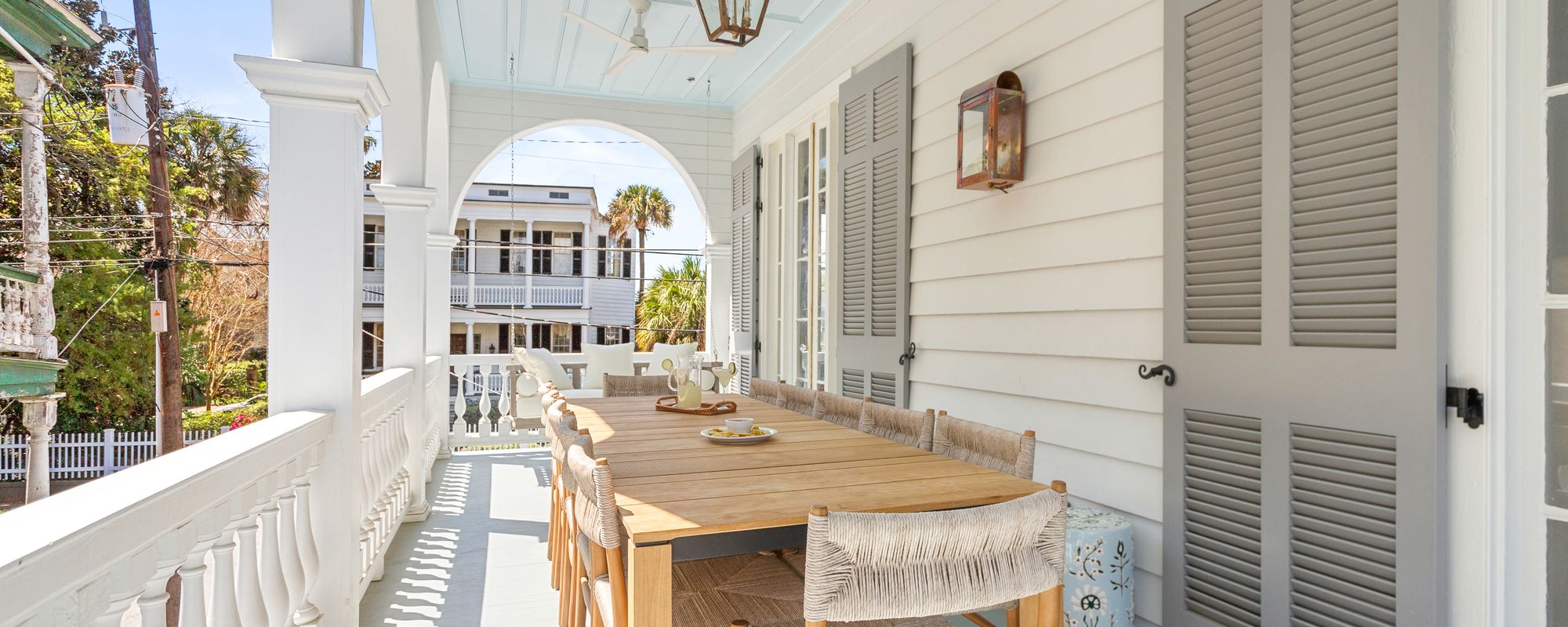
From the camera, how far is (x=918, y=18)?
3783 mm

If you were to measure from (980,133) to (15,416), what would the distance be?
466 centimetres

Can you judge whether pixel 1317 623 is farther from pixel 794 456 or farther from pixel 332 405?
pixel 332 405

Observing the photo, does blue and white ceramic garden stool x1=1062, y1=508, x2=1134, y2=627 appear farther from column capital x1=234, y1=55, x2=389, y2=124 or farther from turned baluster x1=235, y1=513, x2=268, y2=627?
column capital x1=234, y1=55, x2=389, y2=124

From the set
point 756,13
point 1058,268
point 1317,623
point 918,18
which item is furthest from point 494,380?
point 1317,623

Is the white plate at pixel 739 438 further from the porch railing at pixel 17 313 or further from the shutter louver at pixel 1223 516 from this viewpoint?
the porch railing at pixel 17 313

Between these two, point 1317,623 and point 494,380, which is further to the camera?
point 494,380

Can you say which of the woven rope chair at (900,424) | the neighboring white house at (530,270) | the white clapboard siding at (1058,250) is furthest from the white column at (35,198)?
the neighboring white house at (530,270)

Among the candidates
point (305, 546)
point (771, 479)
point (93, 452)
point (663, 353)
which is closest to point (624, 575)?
point (771, 479)

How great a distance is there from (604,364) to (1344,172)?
607 cm

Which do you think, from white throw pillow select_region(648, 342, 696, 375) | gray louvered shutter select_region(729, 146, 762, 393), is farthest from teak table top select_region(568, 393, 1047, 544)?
white throw pillow select_region(648, 342, 696, 375)

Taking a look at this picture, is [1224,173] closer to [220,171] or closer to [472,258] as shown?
[220,171]

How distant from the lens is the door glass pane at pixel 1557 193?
1.48m

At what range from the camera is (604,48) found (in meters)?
5.32

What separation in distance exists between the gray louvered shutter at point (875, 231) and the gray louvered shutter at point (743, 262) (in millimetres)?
1722
